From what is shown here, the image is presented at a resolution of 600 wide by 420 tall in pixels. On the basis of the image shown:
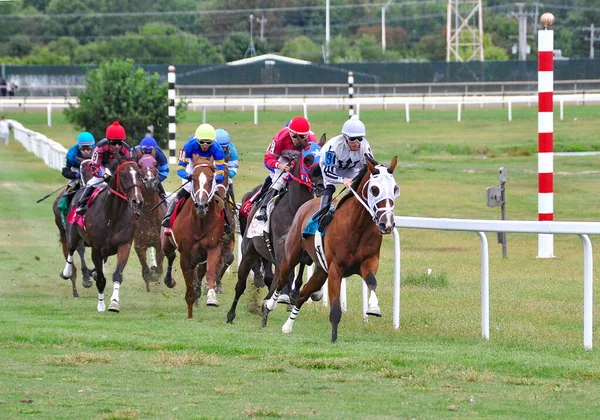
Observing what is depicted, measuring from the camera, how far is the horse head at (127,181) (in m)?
12.6

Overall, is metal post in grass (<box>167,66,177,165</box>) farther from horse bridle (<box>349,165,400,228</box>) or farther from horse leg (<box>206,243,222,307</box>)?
horse bridle (<box>349,165,400,228</box>)

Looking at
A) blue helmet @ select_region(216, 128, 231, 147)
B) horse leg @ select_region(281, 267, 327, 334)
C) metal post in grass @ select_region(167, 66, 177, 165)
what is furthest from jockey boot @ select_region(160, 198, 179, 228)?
metal post in grass @ select_region(167, 66, 177, 165)

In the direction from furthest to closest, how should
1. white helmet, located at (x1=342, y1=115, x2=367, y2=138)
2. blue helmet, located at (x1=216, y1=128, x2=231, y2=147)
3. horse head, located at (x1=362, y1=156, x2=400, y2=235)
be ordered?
blue helmet, located at (x1=216, y1=128, x2=231, y2=147) → white helmet, located at (x1=342, y1=115, x2=367, y2=138) → horse head, located at (x1=362, y1=156, x2=400, y2=235)

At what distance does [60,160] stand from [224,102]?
15407 mm

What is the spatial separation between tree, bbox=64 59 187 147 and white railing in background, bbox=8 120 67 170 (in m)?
1.23

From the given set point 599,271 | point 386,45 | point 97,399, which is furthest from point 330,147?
point 386,45

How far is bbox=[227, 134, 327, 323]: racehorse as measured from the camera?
11.4 metres

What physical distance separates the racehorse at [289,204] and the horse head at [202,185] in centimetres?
67

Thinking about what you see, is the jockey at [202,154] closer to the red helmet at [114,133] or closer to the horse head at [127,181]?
the horse head at [127,181]

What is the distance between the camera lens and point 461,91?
56.6 meters

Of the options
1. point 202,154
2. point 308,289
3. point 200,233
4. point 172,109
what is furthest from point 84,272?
point 172,109

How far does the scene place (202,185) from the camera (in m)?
11.8

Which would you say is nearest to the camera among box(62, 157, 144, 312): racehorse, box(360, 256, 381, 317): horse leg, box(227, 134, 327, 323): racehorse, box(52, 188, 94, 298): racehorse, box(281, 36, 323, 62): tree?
box(360, 256, 381, 317): horse leg

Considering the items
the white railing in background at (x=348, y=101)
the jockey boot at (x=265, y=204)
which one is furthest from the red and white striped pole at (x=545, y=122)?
the white railing in background at (x=348, y=101)
